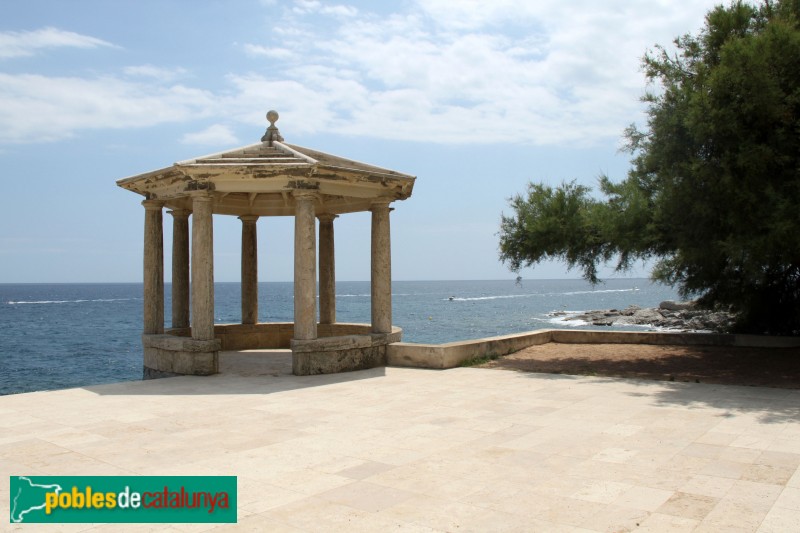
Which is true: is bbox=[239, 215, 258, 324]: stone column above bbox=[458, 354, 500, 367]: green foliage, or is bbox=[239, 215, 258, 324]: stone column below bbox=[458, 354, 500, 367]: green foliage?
above

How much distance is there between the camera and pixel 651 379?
1214 cm

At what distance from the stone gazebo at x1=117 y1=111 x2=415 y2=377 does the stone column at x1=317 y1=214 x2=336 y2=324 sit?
1.21 meters

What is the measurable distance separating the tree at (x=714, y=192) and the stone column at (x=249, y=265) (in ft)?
22.8

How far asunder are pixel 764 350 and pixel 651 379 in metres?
5.12

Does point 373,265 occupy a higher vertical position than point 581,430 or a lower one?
higher

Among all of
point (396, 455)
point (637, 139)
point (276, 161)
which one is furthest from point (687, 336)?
point (396, 455)

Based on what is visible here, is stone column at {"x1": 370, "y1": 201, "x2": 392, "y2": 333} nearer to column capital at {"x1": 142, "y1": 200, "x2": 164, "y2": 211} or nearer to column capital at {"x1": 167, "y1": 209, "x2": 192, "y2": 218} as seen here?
column capital at {"x1": 142, "y1": 200, "x2": 164, "y2": 211}

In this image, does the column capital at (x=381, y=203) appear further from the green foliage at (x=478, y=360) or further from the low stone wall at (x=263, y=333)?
the low stone wall at (x=263, y=333)

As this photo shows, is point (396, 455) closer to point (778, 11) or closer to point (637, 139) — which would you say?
point (637, 139)

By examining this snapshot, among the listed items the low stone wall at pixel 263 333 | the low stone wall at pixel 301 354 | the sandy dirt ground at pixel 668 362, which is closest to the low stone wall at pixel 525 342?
the sandy dirt ground at pixel 668 362

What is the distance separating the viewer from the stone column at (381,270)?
46.2ft

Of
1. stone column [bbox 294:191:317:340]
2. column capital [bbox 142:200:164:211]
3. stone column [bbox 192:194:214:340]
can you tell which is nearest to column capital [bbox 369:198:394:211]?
stone column [bbox 294:191:317:340]

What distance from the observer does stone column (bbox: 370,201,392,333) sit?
1408cm

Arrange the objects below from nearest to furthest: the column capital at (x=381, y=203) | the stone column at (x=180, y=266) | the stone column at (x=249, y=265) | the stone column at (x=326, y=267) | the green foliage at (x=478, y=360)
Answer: the green foliage at (x=478, y=360) < the column capital at (x=381, y=203) < the stone column at (x=180, y=266) < the stone column at (x=326, y=267) < the stone column at (x=249, y=265)
